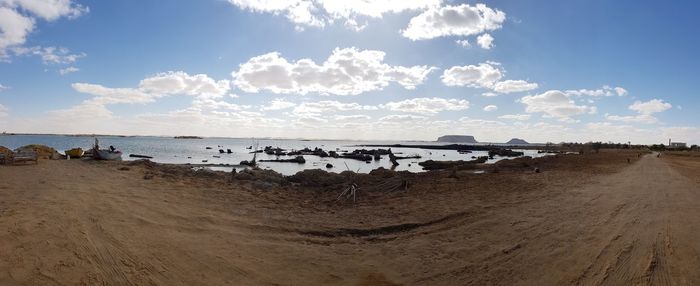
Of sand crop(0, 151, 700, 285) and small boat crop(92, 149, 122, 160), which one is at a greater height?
small boat crop(92, 149, 122, 160)

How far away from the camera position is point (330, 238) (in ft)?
29.5

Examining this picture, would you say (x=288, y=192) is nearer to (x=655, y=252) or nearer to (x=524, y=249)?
(x=524, y=249)

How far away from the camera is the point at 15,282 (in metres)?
5.38

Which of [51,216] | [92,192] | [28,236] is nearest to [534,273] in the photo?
[28,236]

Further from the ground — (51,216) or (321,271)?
(51,216)

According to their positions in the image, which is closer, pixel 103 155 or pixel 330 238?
pixel 330 238

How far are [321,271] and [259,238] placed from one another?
234 cm

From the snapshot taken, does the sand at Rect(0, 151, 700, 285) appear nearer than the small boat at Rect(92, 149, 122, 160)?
Yes

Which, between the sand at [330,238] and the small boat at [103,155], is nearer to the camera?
the sand at [330,238]

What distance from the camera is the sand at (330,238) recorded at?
6.34 m

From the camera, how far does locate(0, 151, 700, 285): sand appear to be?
6336 millimetres

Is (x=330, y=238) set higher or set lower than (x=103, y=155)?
lower

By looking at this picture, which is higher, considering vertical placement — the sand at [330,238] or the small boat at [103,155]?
the small boat at [103,155]

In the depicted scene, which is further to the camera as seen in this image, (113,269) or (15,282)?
(113,269)
